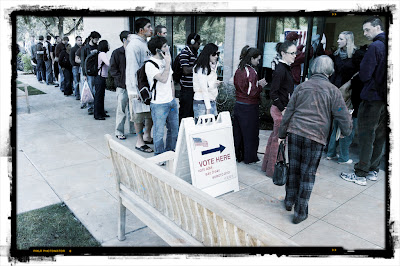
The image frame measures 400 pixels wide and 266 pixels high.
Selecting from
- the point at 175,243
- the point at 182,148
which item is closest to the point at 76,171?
the point at 182,148

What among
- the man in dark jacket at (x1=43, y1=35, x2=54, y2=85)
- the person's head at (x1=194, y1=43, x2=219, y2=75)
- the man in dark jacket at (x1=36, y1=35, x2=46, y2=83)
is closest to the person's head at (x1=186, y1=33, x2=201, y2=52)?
the person's head at (x1=194, y1=43, x2=219, y2=75)

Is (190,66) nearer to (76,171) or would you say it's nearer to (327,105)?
(76,171)

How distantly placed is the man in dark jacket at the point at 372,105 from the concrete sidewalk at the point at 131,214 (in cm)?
21

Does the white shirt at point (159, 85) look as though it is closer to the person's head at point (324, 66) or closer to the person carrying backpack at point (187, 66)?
the person carrying backpack at point (187, 66)

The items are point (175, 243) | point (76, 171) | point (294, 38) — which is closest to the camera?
point (175, 243)

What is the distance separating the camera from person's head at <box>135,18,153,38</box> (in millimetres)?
5457

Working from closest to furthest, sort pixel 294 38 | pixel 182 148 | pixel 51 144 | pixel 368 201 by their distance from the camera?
pixel 182 148 < pixel 368 201 < pixel 294 38 < pixel 51 144

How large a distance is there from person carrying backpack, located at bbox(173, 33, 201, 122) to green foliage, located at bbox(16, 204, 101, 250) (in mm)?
2951

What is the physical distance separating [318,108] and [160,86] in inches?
92.5

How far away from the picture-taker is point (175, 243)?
8.39 ft

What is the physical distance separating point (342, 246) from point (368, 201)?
4.08ft

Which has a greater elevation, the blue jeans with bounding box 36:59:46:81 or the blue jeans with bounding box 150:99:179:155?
the blue jeans with bounding box 36:59:46:81

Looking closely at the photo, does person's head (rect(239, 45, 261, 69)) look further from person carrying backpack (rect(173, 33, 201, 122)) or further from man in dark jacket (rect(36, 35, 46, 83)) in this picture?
man in dark jacket (rect(36, 35, 46, 83))

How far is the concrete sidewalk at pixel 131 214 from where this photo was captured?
139 inches
